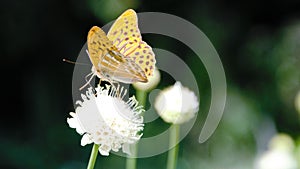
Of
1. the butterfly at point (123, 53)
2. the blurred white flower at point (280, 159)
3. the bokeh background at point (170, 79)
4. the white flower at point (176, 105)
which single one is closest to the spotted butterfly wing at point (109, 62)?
the butterfly at point (123, 53)

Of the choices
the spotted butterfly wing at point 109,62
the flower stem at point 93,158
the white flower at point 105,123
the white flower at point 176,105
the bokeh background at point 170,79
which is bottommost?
the flower stem at point 93,158

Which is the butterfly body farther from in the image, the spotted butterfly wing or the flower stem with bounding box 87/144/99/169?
the flower stem with bounding box 87/144/99/169

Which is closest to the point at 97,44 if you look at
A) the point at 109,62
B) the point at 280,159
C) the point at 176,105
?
the point at 109,62

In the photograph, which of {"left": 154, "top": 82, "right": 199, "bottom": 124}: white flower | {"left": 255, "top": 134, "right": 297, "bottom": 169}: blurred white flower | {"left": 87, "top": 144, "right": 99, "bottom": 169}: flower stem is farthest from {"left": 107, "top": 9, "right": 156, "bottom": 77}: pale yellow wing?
{"left": 255, "top": 134, "right": 297, "bottom": 169}: blurred white flower

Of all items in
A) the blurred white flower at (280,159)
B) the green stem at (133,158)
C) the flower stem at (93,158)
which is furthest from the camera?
the blurred white flower at (280,159)

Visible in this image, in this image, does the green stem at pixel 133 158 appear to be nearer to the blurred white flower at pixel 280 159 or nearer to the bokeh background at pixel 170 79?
the blurred white flower at pixel 280 159

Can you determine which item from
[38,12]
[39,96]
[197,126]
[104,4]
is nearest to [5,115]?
[39,96]
